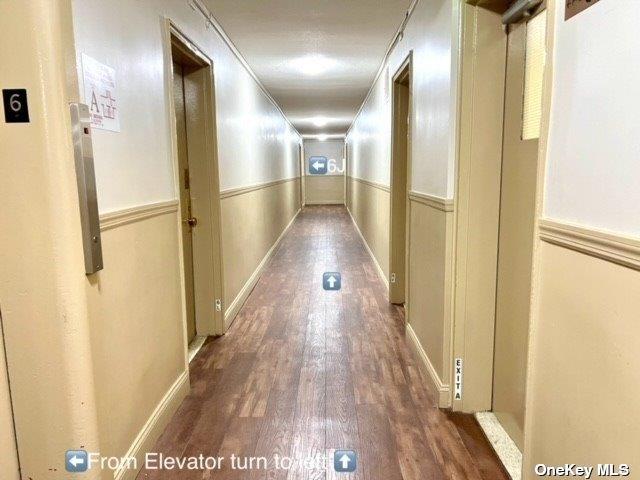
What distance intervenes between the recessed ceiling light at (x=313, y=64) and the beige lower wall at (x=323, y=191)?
34.7 feet

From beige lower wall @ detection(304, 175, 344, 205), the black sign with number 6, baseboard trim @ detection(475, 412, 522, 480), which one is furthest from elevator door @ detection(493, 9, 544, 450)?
beige lower wall @ detection(304, 175, 344, 205)

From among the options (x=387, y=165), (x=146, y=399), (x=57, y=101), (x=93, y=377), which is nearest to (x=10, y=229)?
(x=57, y=101)

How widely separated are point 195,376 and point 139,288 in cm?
100

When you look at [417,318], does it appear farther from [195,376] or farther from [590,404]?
[590,404]

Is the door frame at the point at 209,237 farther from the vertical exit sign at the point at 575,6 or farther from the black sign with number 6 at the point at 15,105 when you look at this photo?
the vertical exit sign at the point at 575,6

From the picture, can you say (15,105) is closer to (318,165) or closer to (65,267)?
(65,267)

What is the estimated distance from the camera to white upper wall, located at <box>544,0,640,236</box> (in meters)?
0.92

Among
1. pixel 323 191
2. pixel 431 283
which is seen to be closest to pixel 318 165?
pixel 323 191

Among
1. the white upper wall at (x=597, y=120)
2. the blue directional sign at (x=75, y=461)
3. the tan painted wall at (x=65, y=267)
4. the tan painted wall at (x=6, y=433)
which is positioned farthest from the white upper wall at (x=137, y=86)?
the white upper wall at (x=597, y=120)

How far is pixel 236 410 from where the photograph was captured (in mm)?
2242

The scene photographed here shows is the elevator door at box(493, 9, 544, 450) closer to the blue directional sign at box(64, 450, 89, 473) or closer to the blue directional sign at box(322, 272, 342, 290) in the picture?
the blue directional sign at box(64, 450, 89, 473)

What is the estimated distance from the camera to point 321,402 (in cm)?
231

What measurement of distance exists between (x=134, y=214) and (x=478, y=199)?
1.55 metres

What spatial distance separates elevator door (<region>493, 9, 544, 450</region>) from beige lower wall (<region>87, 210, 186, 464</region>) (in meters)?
1.65
